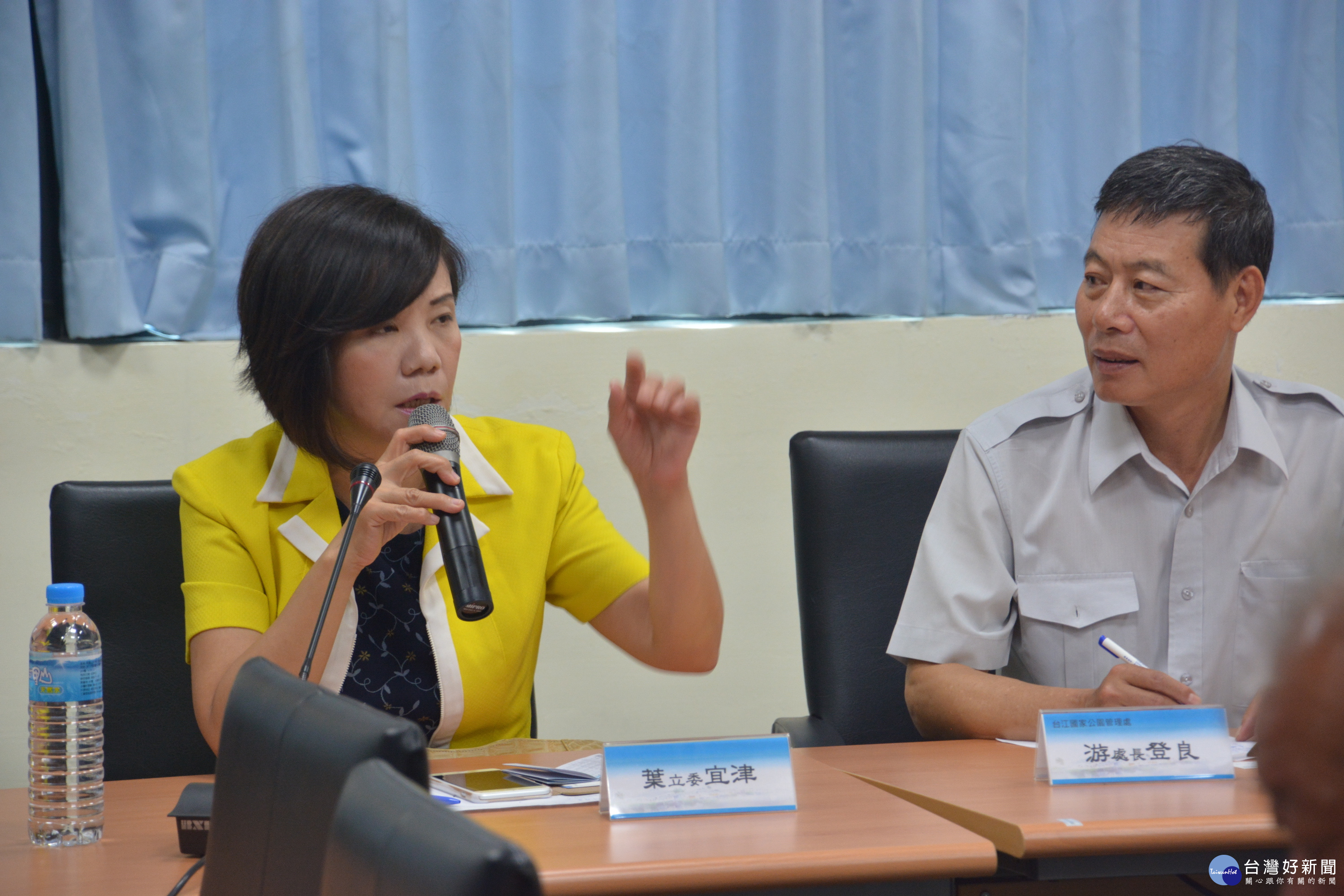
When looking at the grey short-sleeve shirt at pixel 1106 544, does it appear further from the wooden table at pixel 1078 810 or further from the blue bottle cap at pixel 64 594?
the blue bottle cap at pixel 64 594

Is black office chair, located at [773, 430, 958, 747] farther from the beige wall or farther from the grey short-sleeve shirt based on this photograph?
the beige wall

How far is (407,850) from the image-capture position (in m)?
0.52

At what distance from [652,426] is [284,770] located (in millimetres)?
865

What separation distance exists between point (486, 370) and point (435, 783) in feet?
3.53

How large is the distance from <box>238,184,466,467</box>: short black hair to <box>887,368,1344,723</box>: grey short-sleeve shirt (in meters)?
0.81

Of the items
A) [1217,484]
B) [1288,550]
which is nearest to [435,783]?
[1288,550]

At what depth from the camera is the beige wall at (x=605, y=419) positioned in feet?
6.85

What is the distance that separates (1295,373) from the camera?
2.54m

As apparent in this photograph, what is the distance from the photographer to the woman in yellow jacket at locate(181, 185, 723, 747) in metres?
1.55

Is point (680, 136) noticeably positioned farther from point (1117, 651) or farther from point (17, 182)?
point (1117, 651)

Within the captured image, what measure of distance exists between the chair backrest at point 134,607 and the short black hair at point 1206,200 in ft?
4.60

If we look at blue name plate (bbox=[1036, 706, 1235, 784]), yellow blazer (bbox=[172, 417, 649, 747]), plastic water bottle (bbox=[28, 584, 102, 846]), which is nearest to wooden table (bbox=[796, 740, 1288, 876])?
blue name plate (bbox=[1036, 706, 1235, 784])

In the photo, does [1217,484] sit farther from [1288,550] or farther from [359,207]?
[1288,550]

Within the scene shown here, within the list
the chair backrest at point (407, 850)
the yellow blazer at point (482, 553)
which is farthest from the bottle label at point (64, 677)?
the chair backrest at point (407, 850)
